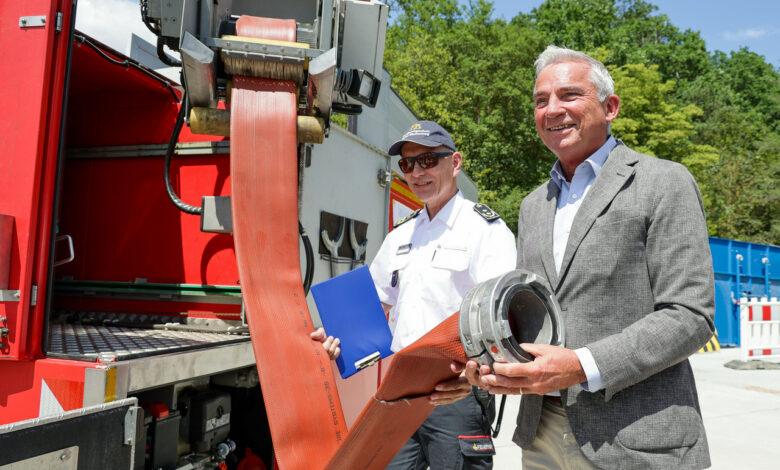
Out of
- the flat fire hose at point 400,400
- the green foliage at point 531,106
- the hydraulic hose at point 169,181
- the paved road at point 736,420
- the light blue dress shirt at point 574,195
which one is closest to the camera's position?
the flat fire hose at point 400,400

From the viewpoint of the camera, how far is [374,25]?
3.19 m

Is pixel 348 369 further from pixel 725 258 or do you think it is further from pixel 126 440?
pixel 725 258

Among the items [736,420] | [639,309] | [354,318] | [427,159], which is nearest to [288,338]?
[354,318]

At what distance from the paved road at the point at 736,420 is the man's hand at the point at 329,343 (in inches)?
102

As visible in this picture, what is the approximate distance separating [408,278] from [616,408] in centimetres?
120

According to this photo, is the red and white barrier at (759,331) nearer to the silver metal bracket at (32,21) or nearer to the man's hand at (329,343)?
the man's hand at (329,343)

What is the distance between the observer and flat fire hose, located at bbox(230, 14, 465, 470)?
5.58ft

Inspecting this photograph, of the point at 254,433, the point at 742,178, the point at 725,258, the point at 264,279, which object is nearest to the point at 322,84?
the point at 264,279

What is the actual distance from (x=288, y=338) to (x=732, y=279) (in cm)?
1276

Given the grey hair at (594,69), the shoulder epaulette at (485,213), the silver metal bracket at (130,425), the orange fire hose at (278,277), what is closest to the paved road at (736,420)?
the shoulder epaulette at (485,213)

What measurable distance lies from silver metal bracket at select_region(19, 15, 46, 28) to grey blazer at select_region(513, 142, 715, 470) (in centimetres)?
196

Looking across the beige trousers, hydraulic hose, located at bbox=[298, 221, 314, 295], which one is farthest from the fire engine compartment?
the beige trousers

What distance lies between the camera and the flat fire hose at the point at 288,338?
1.70 meters

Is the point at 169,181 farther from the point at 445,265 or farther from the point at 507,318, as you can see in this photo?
the point at 507,318
